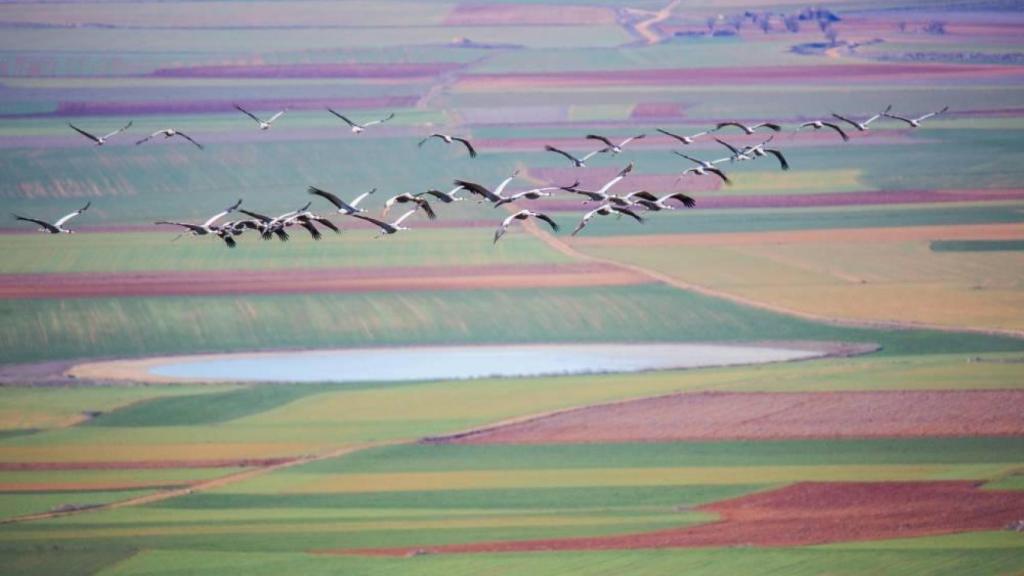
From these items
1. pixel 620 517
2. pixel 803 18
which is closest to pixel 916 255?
pixel 620 517

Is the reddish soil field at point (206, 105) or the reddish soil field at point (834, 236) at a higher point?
the reddish soil field at point (206, 105)

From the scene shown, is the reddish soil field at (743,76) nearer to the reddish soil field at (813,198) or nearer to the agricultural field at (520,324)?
the agricultural field at (520,324)

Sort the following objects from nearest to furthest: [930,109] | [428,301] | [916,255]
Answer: [428,301]
[916,255]
[930,109]

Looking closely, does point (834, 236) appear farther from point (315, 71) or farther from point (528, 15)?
point (528, 15)

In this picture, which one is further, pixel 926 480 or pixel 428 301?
pixel 428 301

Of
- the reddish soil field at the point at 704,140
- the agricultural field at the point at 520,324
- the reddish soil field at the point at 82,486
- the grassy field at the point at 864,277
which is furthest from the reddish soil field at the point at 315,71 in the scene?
the reddish soil field at the point at 82,486

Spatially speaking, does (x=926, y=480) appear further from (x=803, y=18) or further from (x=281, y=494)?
(x=803, y=18)
